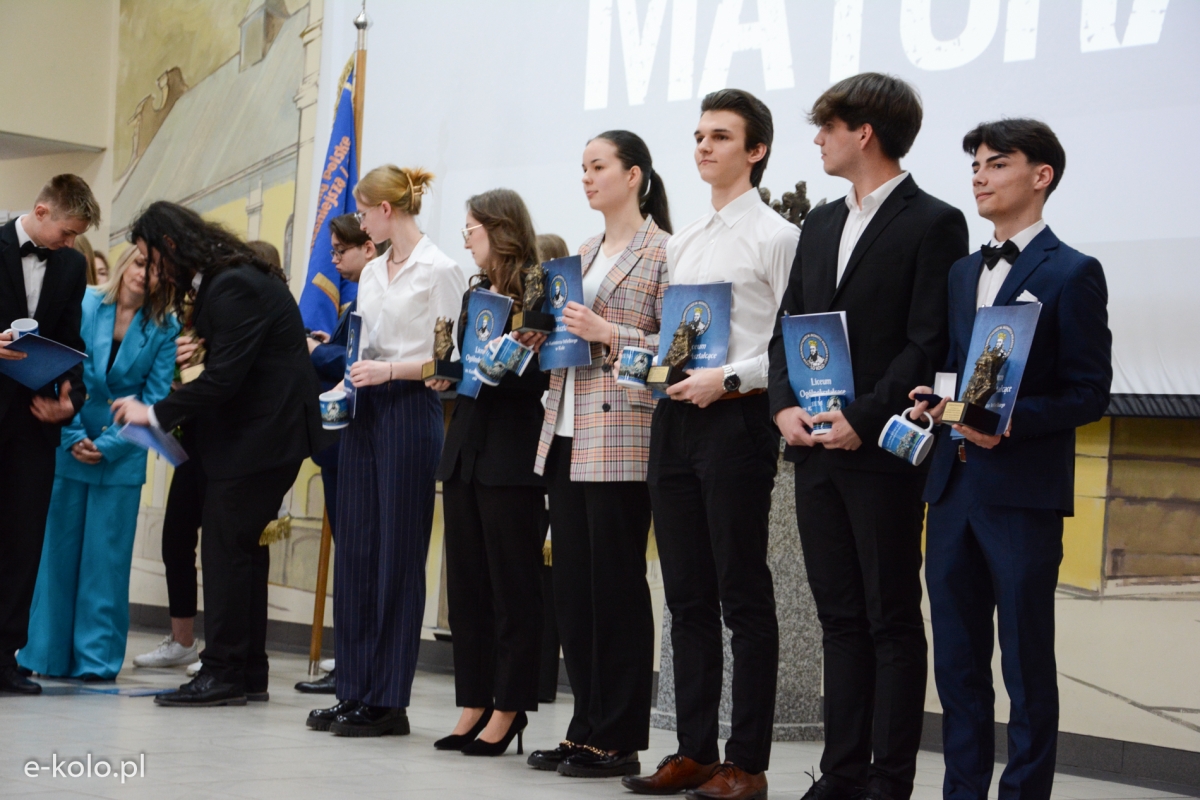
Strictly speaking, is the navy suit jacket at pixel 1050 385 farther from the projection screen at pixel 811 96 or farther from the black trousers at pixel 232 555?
the black trousers at pixel 232 555

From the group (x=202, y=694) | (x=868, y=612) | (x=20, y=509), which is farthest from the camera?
(x=20, y=509)

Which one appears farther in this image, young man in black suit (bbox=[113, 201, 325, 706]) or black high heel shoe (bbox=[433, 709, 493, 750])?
young man in black suit (bbox=[113, 201, 325, 706])

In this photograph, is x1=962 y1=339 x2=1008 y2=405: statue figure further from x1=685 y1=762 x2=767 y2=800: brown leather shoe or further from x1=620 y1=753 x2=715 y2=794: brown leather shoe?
x1=620 y1=753 x2=715 y2=794: brown leather shoe

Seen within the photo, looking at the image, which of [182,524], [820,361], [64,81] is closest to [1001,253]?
[820,361]

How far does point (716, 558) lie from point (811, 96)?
2.32m

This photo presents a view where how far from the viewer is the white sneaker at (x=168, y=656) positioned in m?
5.69

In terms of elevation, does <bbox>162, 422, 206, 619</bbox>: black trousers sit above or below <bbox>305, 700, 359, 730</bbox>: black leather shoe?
above

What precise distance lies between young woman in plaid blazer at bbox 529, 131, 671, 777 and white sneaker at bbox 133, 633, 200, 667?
2.66 meters

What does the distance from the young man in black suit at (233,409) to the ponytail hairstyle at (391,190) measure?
55 cm

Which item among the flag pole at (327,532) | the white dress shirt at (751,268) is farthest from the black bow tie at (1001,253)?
the flag pole at (327,532)

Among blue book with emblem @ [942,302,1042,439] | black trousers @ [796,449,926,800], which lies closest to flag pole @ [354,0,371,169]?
black trousers @ [796,449,926,800]

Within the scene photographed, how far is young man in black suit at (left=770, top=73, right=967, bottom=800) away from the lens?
2.80m

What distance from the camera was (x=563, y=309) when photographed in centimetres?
350

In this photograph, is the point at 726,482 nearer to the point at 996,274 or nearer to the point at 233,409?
the point at 996,274
